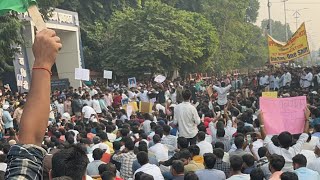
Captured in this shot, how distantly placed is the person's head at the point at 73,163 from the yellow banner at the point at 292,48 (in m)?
17.1

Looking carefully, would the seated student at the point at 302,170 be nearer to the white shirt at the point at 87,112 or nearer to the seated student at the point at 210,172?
the seated student at the point at 210,172

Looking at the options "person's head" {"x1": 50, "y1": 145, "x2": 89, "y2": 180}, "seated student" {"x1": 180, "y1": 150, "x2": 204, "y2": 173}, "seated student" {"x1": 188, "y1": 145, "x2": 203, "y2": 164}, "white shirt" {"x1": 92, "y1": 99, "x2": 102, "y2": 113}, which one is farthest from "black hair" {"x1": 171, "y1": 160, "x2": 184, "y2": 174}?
"white shirt" {"x1": 92, "y1": 99, "x2": 102, "y2": 113}

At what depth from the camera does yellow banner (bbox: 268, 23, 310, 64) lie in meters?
18.7

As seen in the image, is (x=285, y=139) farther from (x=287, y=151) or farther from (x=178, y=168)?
(x=178, y=168)

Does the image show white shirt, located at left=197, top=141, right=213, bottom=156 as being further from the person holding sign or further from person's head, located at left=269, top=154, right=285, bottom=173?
person's head, located at left=269, top=154, right=285, bottom=173

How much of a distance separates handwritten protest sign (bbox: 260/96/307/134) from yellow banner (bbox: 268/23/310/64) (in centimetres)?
1184

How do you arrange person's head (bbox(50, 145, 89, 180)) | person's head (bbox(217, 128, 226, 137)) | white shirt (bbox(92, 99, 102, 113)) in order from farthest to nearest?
white shirt (bbox(92, 99, 102, 113)) < person's head (bbox(217, 128, 226, 137)) < person's head (bbox(50, 145, 89, 180))

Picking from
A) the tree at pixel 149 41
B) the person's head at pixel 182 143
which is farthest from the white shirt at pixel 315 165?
the tree at pixel 149 41

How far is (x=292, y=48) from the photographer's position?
63.9 ft

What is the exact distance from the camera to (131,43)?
92.3ft

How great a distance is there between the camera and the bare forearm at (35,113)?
172cm

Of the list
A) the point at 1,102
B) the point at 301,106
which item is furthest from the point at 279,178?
the point at 1,102

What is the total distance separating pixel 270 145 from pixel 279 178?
111cm

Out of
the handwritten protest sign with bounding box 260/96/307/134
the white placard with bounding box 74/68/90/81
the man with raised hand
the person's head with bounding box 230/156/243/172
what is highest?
the white placard with bounding box 74/68/90/81
